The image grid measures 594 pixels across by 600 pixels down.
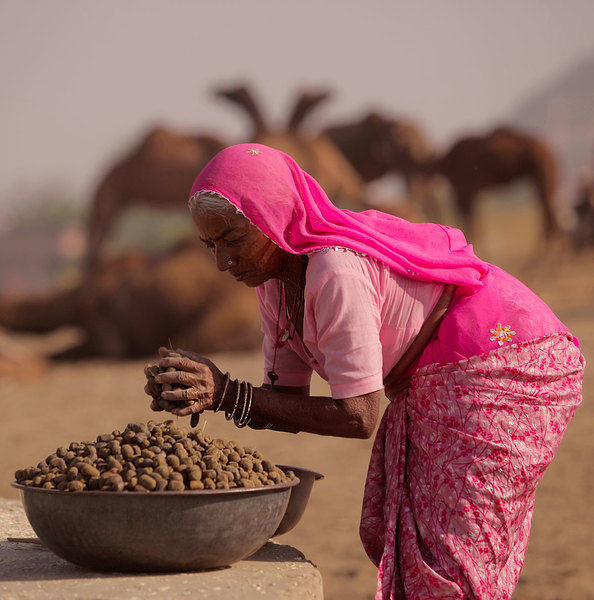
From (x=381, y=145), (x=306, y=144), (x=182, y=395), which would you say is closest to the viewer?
(x=182, y=395)

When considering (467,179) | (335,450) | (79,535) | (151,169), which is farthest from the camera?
(467,179)

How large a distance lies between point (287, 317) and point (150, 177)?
12.6m

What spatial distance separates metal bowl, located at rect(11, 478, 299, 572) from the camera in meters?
1.97

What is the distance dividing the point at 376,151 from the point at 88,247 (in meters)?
5.63

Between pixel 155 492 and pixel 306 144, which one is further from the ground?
pixel 306 144

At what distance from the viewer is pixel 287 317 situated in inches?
95.2

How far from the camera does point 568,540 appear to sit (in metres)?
4.96

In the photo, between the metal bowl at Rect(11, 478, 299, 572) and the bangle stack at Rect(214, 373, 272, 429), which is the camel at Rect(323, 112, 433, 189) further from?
the metal bowl at Rect(11, 478, 299, 572)

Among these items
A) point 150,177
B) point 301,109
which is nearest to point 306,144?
point 301,109

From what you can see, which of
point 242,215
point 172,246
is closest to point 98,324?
point 172,246

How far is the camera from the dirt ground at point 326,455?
455 cm

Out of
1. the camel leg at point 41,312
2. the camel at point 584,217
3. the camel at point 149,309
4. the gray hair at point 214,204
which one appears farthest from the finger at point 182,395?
the camel at point 584,217

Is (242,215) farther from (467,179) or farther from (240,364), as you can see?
(467,179)

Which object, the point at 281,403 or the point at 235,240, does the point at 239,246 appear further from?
the point at 281,403
